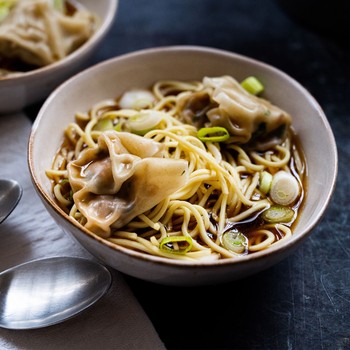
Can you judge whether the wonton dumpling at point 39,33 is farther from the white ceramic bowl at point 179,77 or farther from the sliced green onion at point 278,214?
the sliced green onion at point 278,214

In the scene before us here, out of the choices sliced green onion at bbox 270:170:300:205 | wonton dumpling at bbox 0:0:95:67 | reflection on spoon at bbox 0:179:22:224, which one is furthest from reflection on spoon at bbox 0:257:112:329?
wonton dumpling at bbox 0:0:95:67

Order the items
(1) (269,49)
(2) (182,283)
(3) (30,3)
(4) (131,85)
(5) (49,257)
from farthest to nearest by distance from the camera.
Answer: (1) (269,49)
(3) (30,3)
(4) (131,85)
(5) (49,257)
(2) (182,283)

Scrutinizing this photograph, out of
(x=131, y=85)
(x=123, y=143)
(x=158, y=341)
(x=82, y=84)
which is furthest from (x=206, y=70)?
(x=158, y=341)

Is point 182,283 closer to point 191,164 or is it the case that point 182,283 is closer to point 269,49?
point 191,164

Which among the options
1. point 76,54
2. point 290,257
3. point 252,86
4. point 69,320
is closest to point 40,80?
point 76,54

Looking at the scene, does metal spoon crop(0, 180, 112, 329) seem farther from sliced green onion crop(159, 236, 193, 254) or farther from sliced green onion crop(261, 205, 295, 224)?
sliced green onion crop(261, 205, 295, 224)

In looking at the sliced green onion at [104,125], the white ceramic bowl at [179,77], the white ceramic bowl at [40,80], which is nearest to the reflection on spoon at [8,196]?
the white ceramic bowl at [179,77]

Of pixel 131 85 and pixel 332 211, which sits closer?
pixel 332 211
